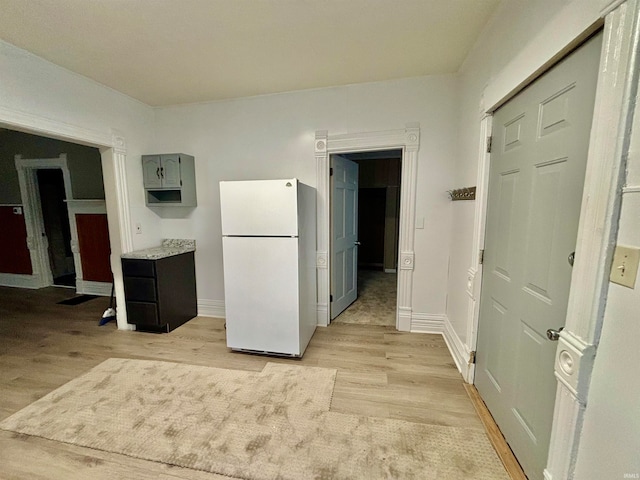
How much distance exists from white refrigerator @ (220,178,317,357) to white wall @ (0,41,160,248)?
5.23 ft

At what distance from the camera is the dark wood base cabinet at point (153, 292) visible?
2916 mm

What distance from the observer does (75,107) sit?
8.29 ft

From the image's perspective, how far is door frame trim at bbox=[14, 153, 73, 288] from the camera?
4.31m

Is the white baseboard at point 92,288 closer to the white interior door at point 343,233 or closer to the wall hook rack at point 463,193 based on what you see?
the white interior door at point 343,233

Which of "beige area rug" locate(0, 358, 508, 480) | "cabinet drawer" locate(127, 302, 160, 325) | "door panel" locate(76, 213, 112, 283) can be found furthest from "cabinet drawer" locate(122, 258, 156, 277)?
"door panel" locate(76, 213, 112, 283)

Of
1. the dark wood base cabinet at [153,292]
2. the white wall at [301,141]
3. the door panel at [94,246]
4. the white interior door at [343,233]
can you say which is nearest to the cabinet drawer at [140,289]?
the dark wood base cabinet at [153,292]

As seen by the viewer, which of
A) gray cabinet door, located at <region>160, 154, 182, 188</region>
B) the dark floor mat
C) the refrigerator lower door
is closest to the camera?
the refrigerator lower door

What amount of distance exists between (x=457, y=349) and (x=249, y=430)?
6.10 ft

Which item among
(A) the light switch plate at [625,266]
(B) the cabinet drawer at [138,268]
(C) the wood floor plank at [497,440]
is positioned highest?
(A) the light switch plate at [625,266]

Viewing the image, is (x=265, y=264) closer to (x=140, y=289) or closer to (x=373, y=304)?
(x=140, y=289)

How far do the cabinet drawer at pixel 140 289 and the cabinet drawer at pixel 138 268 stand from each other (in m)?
0.06

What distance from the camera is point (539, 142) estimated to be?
1.29 meters

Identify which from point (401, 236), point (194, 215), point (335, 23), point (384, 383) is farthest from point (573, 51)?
point (194, 215)

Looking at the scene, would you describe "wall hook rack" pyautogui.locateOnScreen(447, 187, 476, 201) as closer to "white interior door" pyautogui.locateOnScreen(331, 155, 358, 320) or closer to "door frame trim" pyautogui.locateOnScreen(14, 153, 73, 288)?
"white interior door" pyautogui.locateOnScreen(331, 155, 358, 320)
